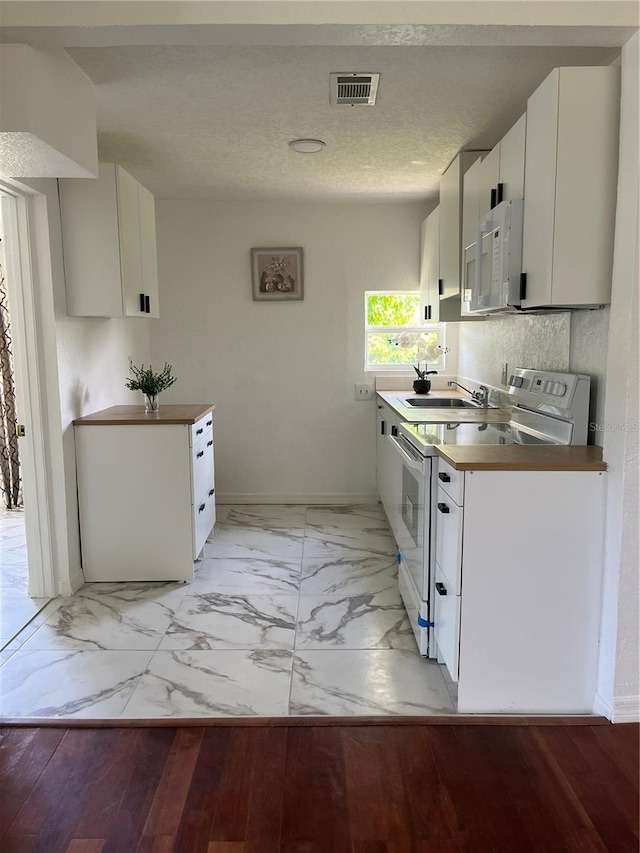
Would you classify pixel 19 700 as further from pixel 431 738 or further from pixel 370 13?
pixel 370 13

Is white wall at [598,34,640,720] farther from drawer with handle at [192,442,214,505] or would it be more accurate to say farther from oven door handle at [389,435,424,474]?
drawer with handle at [192,442,214,505]

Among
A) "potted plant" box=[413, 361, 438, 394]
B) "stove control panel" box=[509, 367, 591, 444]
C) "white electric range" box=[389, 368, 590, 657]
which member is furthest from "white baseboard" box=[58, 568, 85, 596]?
"potted plant" box=[413, 361, 438, 394]

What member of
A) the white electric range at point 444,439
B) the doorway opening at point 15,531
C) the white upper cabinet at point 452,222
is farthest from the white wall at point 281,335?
the white electric range at point 444,439

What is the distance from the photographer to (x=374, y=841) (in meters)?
1.62

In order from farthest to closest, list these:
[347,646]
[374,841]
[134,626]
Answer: [134,626], [347,646], [374,841]

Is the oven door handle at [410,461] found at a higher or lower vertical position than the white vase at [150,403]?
lower

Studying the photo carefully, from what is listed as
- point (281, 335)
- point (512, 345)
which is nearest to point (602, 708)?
point (512, 345)

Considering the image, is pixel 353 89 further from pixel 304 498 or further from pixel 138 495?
pixel 304 498

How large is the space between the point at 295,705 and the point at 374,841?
2.12 ft

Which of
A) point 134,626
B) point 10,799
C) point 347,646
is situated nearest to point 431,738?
point 347,646

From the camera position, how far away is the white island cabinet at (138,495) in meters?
3.26

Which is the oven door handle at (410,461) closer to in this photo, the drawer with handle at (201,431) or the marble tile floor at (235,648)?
the marble tile floor at (235,648)

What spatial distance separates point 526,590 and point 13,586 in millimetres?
2670

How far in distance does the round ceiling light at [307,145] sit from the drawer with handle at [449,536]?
2.02 metres
